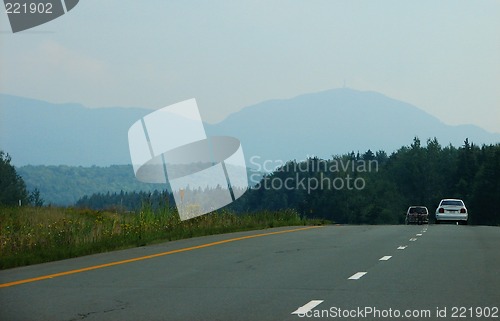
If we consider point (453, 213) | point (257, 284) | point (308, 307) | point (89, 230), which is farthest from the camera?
point (453, 213)

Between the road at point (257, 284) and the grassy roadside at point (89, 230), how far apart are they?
827 millimetres

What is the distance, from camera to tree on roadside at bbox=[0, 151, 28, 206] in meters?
166

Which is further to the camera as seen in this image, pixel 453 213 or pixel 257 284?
pixel 453 213

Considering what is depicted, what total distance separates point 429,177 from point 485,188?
153 feet

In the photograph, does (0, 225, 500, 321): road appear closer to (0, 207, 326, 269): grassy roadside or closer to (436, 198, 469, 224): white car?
(0, 207, 326, 269): grassy roadside

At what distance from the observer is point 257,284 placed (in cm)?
1357

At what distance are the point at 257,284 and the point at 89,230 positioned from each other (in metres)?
11.2

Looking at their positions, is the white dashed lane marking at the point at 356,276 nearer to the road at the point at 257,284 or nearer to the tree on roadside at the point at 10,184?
the road at the point at 257,284

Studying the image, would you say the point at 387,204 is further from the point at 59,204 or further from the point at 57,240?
the point at 57,240

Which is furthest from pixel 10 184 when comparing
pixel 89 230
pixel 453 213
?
pixel 89 230

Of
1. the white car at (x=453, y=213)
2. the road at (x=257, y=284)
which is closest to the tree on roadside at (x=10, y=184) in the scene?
the white car at (x=453, y=213)

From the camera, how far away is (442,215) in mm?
59375

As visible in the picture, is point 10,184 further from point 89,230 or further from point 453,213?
point 89,230

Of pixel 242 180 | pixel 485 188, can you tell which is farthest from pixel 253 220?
pixel 485 188
